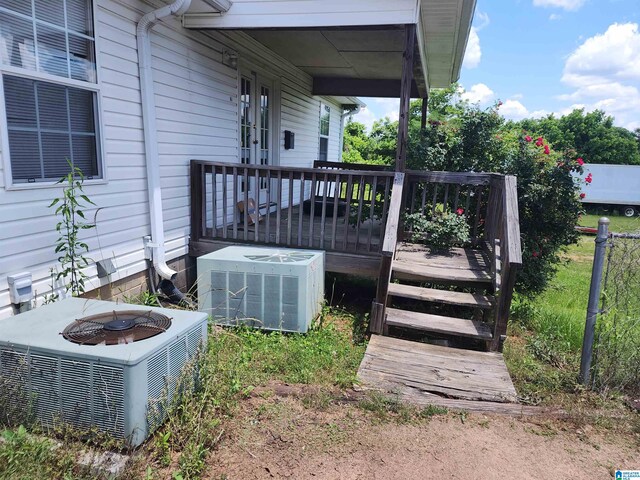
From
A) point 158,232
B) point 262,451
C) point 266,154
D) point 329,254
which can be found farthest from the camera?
point 266,154

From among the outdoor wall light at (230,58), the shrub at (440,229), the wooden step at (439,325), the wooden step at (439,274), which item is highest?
the outdoor wall light at (230,58)

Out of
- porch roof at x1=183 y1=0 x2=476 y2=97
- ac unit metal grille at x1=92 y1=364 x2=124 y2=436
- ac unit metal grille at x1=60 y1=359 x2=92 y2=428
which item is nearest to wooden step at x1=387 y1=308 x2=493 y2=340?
ac unit metal grille at x1=92 y1=364 x2=124 y2=436

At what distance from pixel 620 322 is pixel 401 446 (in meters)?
2.08

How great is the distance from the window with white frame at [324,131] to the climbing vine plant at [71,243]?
8.16m

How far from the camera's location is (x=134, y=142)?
422 centimetres

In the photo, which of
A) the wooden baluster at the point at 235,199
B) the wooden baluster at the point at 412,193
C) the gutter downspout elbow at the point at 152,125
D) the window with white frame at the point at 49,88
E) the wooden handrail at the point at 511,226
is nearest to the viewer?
the window with white frame at the point at 49,88

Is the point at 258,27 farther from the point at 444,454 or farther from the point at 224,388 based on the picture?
the point at 444,454

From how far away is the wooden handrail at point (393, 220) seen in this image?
4.00m

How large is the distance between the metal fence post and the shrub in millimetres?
1911

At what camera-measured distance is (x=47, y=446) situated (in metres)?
2.11

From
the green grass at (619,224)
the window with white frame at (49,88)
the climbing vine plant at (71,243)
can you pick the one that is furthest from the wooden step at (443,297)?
the window with white frame at (49,88)

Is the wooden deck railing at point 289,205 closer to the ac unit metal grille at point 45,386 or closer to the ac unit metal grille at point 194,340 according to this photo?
the ac unit metal grille at point 194,340

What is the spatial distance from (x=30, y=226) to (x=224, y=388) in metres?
1.90

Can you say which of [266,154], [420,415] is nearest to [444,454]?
[420,415]
